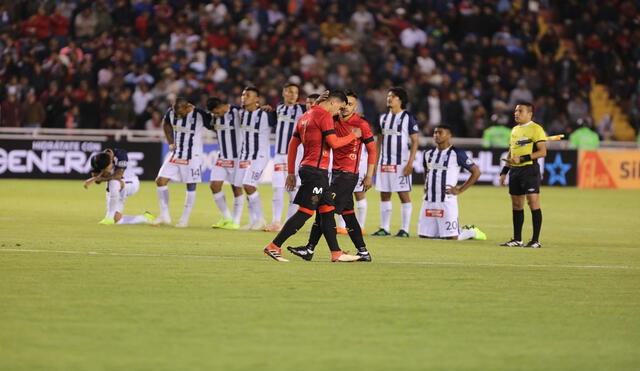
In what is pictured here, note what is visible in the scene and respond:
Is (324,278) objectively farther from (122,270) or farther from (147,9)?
(147,9)

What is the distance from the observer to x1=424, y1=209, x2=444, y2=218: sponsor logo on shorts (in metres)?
16.8

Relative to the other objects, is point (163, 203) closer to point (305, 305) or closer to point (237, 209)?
point (237, 209)

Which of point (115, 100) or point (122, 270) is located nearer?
point (122, 270)

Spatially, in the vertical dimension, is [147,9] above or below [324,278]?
above

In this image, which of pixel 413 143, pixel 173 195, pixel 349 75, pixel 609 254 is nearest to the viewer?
pixel 609 254

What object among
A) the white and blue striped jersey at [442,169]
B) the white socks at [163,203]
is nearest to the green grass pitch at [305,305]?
the white and blue striped jersey at [442,169]

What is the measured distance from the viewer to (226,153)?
17594 mm

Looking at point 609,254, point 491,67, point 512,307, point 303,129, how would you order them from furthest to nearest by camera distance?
point 491,67 < point 609,254 < point 303,129 < point 512,307

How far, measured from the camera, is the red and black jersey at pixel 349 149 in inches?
504

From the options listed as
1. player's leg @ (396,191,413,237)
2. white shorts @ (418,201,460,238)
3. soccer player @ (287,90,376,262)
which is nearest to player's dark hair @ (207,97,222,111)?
player's leg @ (396,191,413,237)

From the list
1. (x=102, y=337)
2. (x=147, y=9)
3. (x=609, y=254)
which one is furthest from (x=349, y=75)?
(x=102, y=337)

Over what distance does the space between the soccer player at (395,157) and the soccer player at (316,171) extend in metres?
4.81

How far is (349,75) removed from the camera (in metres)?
32.5

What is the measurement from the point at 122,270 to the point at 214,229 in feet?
20.1
